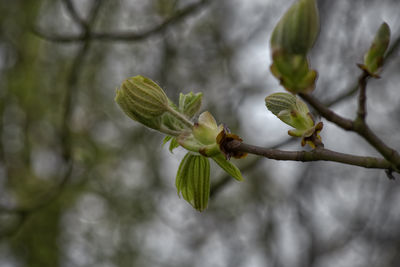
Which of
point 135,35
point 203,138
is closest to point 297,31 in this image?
point 203,138

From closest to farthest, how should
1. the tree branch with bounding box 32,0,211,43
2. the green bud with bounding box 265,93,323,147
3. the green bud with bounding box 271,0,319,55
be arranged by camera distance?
1. the green bud with bounding box 271,0,319,55
2. the green bud with bounding box 265,93,323,147
3. the tree branch with bounding box 32,0,211,43

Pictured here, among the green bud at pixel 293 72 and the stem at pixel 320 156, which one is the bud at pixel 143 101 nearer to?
the stem at pixel 320 156

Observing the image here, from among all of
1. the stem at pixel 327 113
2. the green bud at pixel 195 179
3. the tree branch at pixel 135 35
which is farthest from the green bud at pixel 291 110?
the tree branch at pixel 135 35

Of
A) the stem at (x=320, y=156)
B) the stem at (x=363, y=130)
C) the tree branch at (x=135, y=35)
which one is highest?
the stem at (x=363, y=130)

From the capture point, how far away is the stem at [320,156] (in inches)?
32.3

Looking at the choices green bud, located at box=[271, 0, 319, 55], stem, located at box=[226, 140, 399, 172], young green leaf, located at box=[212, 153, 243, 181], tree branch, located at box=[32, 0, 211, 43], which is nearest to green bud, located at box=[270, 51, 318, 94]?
green bud, located at box=[271, 0, 319, 55]

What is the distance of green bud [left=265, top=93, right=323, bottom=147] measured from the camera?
0.92 m

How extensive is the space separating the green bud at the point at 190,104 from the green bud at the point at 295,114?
0.18m

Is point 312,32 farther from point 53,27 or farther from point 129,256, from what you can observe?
point 129,256

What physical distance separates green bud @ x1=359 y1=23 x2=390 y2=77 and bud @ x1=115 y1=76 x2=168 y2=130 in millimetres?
434

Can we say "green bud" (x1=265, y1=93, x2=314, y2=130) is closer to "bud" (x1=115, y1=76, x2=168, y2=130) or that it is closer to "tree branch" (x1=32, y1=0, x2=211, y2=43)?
"bud" (x1=115, y1=76, x2=168, y2=130)

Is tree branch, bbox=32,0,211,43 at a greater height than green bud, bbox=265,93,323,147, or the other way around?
green bud, bbox=265,93,323,147

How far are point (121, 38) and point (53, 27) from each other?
8.04ft

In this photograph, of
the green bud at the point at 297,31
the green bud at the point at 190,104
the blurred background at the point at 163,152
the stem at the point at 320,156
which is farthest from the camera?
the blurred background at the point at 163,152
